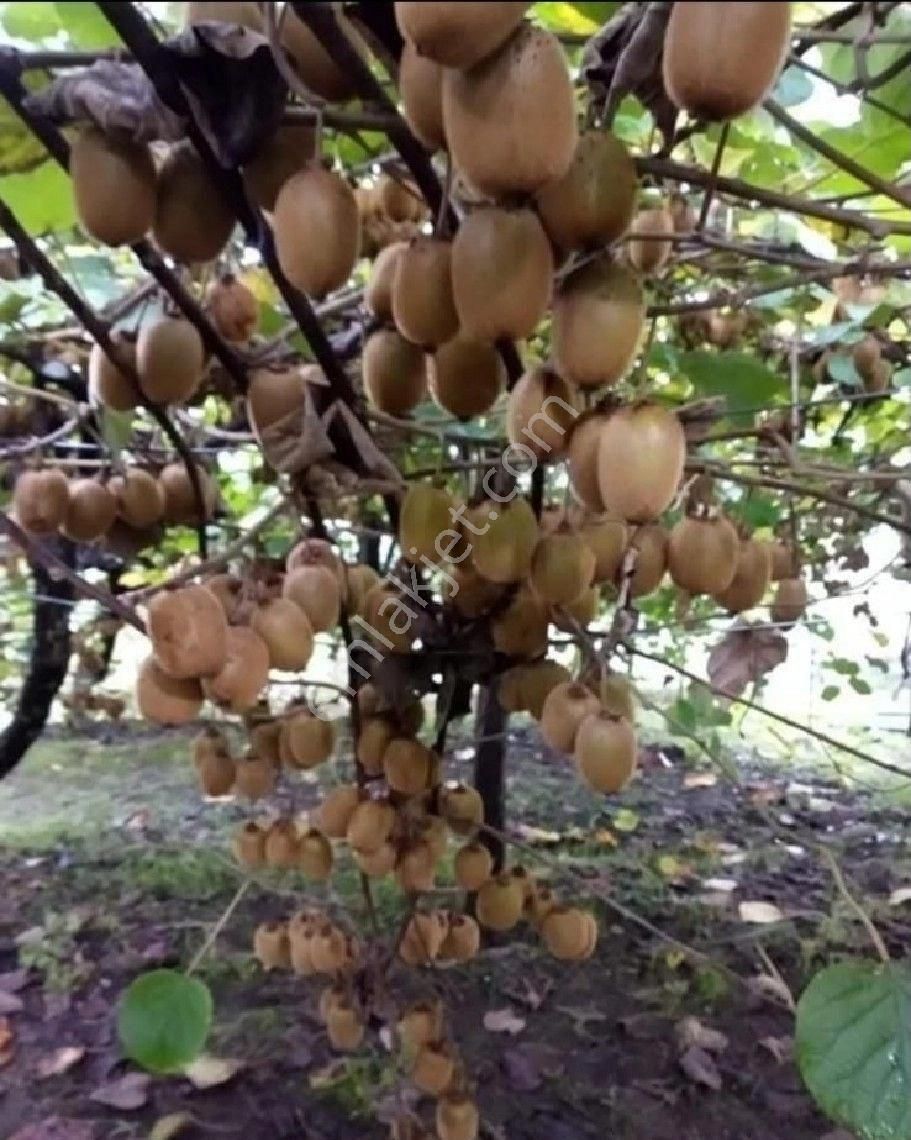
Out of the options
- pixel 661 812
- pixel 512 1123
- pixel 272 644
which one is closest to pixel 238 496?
pixel 661 812

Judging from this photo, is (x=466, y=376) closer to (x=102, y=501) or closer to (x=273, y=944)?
(x=102, y=501)

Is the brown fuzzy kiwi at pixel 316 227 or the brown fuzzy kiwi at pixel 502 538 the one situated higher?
the brown fuzzy kiwi at pixel 316 227

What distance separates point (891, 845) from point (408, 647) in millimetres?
1541

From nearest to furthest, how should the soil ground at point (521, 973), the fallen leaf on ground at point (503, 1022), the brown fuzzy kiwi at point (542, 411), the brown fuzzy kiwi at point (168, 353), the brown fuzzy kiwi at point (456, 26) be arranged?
the brown fuzzy kiwi at point (456, 26) < the brown fuzzy kiwi at point (542, 411) < the brown fuzzy kiwi at point (168, 353) < the soil ground at point (521, 973) < the fallen leaf on ground at point (503, 1022)

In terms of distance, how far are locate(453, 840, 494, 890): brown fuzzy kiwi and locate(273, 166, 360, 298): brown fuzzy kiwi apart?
58 centimetres

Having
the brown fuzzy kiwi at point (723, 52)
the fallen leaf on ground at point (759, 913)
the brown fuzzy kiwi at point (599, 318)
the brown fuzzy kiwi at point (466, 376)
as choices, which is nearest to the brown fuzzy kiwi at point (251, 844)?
the brown fuzzy kiwi at point (466, 376)

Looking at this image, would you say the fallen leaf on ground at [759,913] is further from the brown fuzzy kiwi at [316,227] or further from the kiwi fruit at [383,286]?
the brown fuzzy kiwi at [316,227]

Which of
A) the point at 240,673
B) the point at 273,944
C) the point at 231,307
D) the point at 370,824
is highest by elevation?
the point at 231,307

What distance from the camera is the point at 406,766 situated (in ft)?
2.78

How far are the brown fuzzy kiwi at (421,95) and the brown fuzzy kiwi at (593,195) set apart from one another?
4cm

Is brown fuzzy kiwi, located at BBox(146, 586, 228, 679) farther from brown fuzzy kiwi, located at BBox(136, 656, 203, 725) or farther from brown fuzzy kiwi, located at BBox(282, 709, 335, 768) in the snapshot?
brown fuzzy kiwi, located at BBox(282, 709, 335, 768)

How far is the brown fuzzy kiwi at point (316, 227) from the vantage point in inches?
17.8

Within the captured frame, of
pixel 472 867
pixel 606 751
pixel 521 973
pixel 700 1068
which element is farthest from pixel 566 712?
pixel 521 973

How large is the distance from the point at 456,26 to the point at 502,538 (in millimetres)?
377
